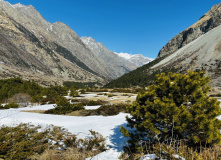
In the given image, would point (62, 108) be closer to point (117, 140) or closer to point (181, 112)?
point (117, 140)

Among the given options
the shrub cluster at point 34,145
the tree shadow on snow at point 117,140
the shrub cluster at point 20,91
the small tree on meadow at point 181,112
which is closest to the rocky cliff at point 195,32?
the shrub cluster at point 20,91

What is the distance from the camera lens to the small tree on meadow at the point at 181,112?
435 cm

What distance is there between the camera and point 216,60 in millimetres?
65000

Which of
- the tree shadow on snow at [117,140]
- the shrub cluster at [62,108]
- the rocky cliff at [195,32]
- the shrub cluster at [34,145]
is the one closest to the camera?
the shrub cluster at [34,145]

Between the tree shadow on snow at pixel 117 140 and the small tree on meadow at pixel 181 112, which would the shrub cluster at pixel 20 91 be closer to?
the tree shadow on snow at pixel 117 140

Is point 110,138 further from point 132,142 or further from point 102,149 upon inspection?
point 132,142

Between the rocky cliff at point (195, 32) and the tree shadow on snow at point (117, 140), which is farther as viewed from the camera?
the rocky cliff at point (195, 32)

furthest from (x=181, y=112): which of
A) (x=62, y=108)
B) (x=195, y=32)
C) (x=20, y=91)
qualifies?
(x=195, y=32)

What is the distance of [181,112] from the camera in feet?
15.3

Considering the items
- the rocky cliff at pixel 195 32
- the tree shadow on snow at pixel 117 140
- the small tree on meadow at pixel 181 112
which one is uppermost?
the rocky cliff at pixel 195 32

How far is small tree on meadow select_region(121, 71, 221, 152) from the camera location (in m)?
4.35

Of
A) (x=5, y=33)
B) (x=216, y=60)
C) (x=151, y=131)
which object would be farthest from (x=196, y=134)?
(x=5, y=33)

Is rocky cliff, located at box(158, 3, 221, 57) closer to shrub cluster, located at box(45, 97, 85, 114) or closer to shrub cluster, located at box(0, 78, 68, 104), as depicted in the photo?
shrub cluster, located at box(0, 78, 68, 104)

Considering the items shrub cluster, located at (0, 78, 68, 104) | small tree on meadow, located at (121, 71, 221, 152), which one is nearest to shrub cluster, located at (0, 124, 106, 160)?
small tree on meadow, located at (121, 71, 221, 152)
